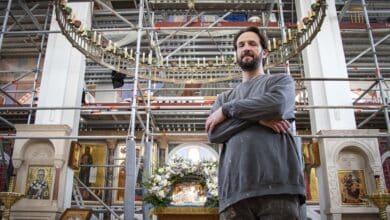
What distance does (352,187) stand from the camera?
22.8ft

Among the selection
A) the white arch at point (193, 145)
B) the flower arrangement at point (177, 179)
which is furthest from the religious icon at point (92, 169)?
the flower arrangement at point (177, 179)

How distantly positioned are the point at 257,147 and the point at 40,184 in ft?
20.9

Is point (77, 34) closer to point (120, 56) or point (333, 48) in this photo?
point (120, 56)

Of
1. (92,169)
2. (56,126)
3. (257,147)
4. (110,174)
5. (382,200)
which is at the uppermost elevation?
(92,169)

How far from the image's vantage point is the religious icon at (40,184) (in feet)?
23.2

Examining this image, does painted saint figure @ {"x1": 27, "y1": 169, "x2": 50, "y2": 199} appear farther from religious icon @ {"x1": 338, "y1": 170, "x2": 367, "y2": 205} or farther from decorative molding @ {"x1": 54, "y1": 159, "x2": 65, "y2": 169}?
religious icon @ {"x1": 338, "y1": 170, "x2": 367, "y2": 205}

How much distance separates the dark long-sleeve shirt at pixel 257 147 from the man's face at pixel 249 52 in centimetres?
10

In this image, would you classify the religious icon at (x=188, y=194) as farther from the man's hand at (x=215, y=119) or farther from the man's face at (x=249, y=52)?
the man's face at (x=249, y=52)

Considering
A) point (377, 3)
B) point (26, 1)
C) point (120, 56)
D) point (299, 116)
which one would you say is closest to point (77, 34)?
point (120, 56)

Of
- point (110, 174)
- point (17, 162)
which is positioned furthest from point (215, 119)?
point (110, 174)

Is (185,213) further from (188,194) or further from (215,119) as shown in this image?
(215,119)

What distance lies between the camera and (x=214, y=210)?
4.98 m

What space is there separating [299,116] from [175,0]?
5.18 meters

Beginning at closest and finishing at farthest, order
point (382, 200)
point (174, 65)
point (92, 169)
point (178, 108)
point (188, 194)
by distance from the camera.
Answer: point (188, 194)
point (382, 200)
point (174, 65)
point (178, 108)
point (92, 169)
